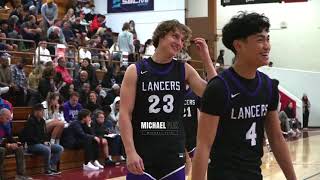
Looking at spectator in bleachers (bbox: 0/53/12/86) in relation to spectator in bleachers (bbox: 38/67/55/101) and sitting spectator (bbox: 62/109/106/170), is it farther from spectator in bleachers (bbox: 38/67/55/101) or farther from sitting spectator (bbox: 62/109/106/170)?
sitting spectator (bbox: 62/109/106/170)

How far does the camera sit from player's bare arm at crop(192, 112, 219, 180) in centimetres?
272

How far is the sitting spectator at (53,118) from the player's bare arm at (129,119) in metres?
6.95

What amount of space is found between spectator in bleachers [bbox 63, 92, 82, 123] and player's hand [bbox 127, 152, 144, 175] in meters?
8.02

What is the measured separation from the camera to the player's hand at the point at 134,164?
3432mm

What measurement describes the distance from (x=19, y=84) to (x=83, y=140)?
2503 millimetres

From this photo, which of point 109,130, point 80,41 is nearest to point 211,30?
point 80,41

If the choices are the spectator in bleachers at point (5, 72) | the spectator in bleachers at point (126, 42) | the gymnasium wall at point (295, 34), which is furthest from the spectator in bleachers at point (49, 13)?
the gymnasium wall at point (295, 34)

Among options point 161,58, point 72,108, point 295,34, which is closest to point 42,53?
point 72,108

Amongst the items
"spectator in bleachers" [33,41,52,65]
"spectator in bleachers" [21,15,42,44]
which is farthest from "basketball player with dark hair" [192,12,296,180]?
"spectator in bleachers" [21,15,42,44]

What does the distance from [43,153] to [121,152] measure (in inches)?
100

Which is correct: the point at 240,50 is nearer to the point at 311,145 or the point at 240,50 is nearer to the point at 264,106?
the point at 264,106

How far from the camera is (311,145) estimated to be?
52.3 ft

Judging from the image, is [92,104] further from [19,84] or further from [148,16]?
[148,16]

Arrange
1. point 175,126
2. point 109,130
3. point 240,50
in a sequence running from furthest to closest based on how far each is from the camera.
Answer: point 109,130
point 175,126
point 240,50
